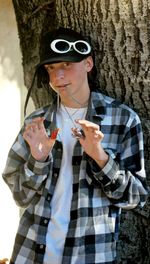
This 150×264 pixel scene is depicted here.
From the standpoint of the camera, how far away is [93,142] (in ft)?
6.44

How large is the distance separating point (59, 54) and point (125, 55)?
1.18 ft

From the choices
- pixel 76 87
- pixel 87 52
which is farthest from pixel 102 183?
pixel 87 52

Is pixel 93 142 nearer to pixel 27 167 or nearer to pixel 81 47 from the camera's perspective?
pixel 27 167

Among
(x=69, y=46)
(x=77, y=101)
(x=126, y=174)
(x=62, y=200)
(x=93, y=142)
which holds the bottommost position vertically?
(x=62, y=200)

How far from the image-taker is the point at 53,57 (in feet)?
6.96

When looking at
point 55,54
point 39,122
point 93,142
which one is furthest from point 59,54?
point 93,142

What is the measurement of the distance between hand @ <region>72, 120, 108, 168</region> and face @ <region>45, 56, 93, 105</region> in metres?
0.23

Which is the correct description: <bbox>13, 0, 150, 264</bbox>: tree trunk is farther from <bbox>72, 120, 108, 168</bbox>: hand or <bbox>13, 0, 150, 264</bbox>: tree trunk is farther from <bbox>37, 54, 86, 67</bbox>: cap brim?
<bbox>72, 120, 108, 168</bbox>: hand

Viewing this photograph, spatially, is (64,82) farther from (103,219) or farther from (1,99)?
(1,99)

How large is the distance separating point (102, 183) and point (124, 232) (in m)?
0.49

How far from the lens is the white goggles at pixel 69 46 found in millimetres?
2141

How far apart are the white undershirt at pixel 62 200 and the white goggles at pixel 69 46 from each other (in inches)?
9.4

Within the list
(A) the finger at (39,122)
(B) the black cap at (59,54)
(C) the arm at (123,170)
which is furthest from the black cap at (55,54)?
(C) the arm at (123,170)

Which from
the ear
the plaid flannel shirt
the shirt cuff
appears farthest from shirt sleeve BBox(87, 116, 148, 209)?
the ear
